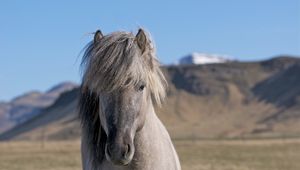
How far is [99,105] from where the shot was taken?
6.15m

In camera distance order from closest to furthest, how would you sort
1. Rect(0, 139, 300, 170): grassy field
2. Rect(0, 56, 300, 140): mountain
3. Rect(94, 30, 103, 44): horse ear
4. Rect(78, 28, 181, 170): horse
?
Rect(78, 28, 181, 170): horse, Rect(94, 30, 103, 44): horse ear, Rect(0, 139, 300, 170): grassy field, Rect(0, 56, 300, 140): mountain

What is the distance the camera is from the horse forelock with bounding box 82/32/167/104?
5.89 m

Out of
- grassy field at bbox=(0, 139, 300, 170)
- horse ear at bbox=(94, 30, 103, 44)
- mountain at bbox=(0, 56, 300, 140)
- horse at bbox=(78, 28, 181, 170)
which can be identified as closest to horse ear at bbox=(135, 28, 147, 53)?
horse at bbox=(78, 28, 181, 170)

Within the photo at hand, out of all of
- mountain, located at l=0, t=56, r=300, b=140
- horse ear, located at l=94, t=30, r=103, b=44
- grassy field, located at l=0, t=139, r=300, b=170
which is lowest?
grassy field, located at l=0, t=139, r=300, b=170

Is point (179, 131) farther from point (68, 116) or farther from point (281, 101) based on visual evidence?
point (68, 116)

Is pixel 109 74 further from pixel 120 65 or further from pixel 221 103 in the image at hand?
pixel 221 103

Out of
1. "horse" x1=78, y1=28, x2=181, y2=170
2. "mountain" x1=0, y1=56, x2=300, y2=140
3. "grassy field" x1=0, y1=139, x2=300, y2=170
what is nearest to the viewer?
"horse" x1=78, y1=28, x2=181, y2=170

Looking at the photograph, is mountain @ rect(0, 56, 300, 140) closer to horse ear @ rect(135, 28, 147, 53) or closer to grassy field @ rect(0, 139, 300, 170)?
grassy field @ rect(0, 139, 300, 170)

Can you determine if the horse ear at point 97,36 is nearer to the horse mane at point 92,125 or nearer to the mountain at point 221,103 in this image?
the horse mane at point 92,125

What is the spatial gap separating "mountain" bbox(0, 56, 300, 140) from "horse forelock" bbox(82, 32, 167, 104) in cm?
11859

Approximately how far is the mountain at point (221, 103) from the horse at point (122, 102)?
118 meters

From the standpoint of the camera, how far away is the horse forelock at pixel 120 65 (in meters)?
5.89

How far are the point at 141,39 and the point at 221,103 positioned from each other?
16436 centimetres

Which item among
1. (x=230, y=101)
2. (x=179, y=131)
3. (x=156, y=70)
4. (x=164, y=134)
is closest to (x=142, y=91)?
(x=156, y=70)
